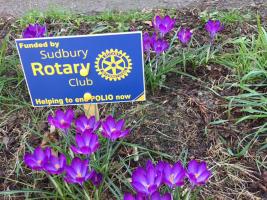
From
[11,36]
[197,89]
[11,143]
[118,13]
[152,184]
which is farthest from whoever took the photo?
[118,13]

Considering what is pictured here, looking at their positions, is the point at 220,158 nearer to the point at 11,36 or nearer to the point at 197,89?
the point at 197,89

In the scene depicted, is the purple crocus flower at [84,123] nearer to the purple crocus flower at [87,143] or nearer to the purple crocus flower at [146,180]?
the purple crocus flower at [87,143]

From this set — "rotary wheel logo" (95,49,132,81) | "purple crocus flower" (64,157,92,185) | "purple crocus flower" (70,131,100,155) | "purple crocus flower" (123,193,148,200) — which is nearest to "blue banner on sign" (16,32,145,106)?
"rotary wheel logo" (95,49,132,81)

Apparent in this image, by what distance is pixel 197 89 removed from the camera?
93.8 inches

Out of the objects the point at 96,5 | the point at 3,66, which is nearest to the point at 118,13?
the point at 96,5

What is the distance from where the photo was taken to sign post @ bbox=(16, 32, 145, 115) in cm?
179

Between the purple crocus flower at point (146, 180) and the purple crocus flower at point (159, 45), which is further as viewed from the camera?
the purple crocus flower at point (159, 45)

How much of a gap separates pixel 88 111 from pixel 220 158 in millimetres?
628

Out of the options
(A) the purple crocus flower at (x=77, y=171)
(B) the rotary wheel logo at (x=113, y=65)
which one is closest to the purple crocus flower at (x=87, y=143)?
(A) the purple crocus flower at (x=77, y=171)

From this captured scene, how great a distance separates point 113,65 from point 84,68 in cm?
12

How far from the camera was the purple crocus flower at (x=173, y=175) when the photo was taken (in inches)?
61.5

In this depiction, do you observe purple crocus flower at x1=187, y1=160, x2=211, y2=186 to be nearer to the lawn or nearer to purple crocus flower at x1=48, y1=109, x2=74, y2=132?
the lawn

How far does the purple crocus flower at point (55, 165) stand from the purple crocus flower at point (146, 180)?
262mm

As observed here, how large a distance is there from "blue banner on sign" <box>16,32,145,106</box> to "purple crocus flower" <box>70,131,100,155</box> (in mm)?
270
